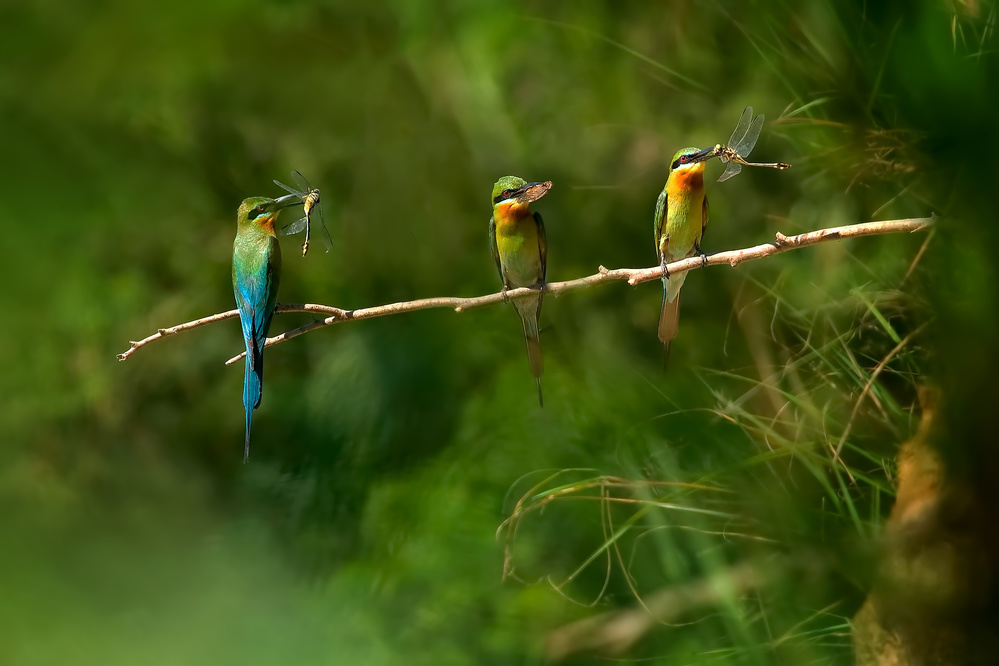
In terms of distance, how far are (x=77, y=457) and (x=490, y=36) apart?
1829 millimetres

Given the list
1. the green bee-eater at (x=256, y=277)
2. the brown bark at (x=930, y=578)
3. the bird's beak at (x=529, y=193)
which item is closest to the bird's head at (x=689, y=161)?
the bird's beak at (x=529, y=193)

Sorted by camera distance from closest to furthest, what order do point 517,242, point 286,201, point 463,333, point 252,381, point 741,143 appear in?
point 741,143
point 252,381
point 286,201
point 517,242
point 463,333

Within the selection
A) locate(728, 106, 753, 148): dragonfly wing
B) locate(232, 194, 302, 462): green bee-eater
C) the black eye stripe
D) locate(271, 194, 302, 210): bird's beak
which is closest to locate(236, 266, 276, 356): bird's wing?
locate(232, 194, 302, 462): green bee-eater

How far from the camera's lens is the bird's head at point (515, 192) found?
1.33 m

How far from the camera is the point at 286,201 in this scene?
1432 mm

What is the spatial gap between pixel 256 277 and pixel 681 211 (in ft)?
2.31

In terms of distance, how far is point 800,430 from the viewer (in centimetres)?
150

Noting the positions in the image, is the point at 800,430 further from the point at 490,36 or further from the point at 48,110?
the point at 48,110

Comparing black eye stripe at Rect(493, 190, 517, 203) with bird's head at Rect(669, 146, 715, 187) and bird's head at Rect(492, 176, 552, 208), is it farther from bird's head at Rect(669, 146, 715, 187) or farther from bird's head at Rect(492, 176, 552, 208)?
bird's head at Rect(669, 146, 715, 187)

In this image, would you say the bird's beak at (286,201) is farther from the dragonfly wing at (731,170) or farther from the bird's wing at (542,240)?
the dragonfly wing at (731,170)

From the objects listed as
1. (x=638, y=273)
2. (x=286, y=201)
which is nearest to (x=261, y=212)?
(x=286, y=201)

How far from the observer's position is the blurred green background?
1418 mm

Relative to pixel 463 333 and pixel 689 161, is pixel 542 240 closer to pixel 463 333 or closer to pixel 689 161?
pixel 689 161

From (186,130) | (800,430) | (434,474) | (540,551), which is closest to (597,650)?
(540,551)
